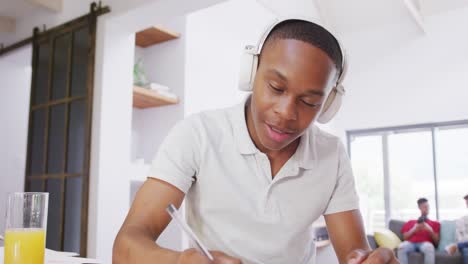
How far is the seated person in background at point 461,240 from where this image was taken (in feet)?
17.2

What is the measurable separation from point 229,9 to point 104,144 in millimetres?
2319

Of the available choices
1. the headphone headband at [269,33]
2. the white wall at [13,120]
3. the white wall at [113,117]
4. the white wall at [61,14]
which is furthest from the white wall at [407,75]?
the headphone headband at [269,33]

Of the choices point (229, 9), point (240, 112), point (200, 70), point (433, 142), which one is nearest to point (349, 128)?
point (433, 142)

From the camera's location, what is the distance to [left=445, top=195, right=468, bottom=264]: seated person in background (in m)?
5.25

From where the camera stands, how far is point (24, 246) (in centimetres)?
94

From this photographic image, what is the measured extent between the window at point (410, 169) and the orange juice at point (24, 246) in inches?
248

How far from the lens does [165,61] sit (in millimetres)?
3967

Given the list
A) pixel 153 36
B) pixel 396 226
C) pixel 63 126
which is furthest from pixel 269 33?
pixel 396 226

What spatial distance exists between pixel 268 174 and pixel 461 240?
16.9 feet

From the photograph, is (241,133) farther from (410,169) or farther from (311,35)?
(410,169)

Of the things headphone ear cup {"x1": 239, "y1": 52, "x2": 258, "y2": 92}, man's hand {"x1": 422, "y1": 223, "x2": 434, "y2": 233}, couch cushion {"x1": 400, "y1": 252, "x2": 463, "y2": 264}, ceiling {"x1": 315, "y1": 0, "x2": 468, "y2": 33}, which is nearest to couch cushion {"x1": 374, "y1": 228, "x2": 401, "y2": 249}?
couch cushion {"x1": 400, "y1": 252, "x2": 463, "y2": 264}

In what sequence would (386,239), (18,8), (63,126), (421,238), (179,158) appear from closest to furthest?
1. (179,158)
2. (63,126)
3. (18,8)
4. (421,238)
5. (386,239)

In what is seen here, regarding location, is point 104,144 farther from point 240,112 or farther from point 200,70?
point 240,112

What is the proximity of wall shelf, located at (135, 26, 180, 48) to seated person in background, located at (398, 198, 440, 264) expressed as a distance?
151 inches
